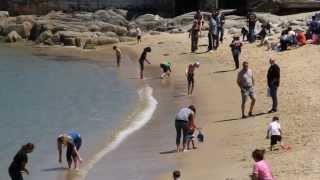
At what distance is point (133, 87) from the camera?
30797 millimetres

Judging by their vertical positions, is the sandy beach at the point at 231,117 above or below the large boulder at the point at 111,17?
below

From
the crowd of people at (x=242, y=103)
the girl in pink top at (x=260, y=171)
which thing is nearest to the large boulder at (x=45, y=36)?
the crowd of people at (x=242, y=103)

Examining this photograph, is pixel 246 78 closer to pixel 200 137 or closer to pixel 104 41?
pixel 200 137

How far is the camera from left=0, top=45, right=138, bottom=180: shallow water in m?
20.6

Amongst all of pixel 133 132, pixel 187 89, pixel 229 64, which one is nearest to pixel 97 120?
pixel 133 132

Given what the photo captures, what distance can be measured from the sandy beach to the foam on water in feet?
1.01

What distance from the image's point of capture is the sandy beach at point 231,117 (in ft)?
54.1

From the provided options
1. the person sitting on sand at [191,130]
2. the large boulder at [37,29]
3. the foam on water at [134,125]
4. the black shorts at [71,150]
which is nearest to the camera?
the black shorts at [71,150]

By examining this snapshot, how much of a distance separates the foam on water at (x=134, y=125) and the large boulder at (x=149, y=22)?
20.7 metres

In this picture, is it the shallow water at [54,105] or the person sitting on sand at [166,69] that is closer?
the shallow water at [54,105]

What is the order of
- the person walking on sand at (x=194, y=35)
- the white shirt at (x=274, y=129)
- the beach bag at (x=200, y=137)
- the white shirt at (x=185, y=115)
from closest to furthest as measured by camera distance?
the white shirt at (x=274, y=129)
the white shirt at (x=185, y=115)
the beach bag at (x=200, y=137)
the person walking on sand at (x=194, y=35)

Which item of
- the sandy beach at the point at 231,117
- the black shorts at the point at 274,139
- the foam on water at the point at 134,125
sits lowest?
the foam on water at the point at 134,125

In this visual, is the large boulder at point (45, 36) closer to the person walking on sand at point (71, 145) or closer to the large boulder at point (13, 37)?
the large boulder at point (13, 37)

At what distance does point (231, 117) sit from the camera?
22297 mm
